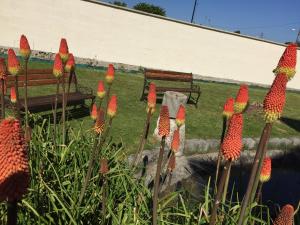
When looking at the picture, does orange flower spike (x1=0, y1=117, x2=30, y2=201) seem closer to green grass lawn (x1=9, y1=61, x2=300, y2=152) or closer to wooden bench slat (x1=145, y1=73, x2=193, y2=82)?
green grass lawn (x1=9, y1=61, x2=300, y2=152)

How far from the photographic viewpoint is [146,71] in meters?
11.7

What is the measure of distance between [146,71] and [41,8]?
6714mm

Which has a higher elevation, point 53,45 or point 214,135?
point 53,45

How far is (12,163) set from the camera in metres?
1.08

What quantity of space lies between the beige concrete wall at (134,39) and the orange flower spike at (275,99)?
1525 centimetres

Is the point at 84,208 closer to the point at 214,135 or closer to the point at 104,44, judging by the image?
the point at 214,135

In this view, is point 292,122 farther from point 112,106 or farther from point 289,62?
point 289,62

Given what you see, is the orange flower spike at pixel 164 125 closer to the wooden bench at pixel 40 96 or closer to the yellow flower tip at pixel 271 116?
the yellow flower tip at pixel 271 116

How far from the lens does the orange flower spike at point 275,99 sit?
1.66m

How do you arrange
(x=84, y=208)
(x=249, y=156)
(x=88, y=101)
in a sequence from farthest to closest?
(x=88, y=101) → (x=249, y=156) → (x=84, y=208)

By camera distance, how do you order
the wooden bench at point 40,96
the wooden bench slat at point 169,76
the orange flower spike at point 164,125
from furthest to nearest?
the wooden bench slat at point 169,76
the wooden bench at point 40,96
the orange flower spike at point 164,125

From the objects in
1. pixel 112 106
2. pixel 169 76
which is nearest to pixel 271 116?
pixel 112 106

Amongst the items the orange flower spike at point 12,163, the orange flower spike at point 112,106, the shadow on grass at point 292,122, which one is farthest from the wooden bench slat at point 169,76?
the orange flower spike at point 12,163

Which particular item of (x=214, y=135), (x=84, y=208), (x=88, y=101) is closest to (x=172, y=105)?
(x=214, y=135)
